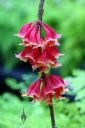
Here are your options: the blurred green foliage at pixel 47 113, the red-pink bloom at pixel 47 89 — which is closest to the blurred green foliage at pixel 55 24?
the blurred green foliage at pixel 47 113

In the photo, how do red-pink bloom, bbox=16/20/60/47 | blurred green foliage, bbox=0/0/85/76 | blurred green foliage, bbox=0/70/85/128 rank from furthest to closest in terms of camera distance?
blurred green foliage, bbox=0/0/85/76, blurred green foliage, bbox=0/70/85/128, red-pink bloom, bbox=16/20/60/47

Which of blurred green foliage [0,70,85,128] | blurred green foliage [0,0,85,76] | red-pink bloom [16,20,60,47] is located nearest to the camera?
red-pink bloom [16,20,60,47]

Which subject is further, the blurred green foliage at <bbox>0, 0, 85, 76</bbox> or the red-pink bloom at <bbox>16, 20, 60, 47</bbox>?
the blurred green foliage at <bbox>0, 0, 85, 76</bbox>

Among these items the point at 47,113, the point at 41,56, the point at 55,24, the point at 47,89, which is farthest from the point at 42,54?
the point at 55,24

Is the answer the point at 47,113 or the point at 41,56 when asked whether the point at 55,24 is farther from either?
the point at 41,56

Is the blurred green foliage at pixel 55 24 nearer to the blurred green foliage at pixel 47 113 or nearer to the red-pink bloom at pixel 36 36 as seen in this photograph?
the blurred green foliage at pixel 47 113

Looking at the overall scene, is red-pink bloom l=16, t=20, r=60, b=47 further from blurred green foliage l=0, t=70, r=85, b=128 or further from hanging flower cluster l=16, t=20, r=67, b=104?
blurred green foliage l=0, t=70, r=85, b=128

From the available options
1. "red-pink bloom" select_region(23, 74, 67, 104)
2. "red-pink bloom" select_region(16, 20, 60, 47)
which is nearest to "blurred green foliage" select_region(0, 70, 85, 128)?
"red-pink bloom" select_region(23, 74, 67, 104)
